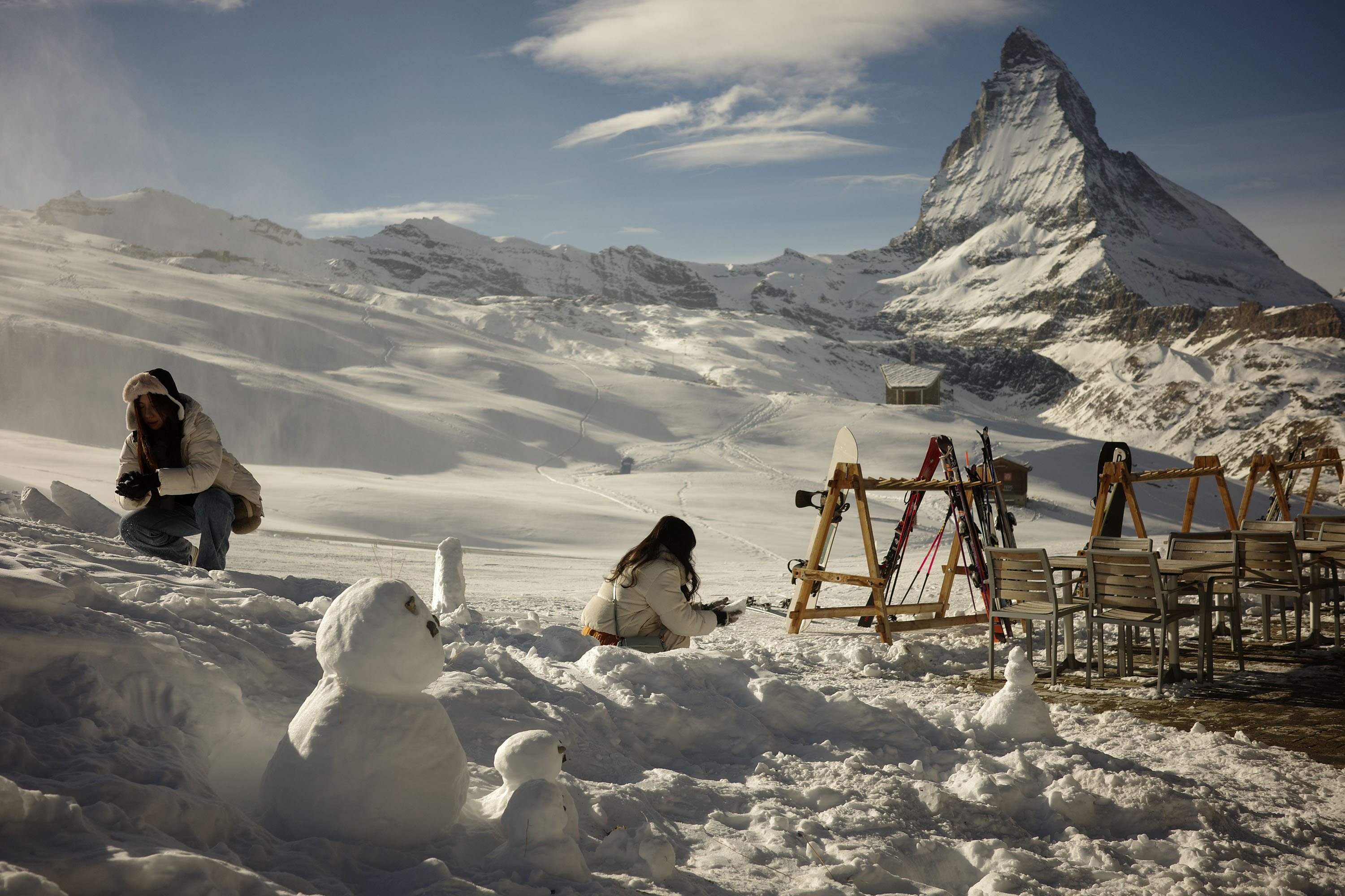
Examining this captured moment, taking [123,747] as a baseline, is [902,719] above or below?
below

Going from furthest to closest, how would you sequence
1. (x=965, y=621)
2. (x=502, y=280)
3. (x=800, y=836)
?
(x=502, y=280) → (x=965, y=621) → (x=800, y=836)

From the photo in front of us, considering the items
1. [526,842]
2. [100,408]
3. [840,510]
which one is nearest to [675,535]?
[526,842]

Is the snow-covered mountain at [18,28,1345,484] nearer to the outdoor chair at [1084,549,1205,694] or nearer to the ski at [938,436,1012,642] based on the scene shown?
the ski at [938,436,1012,642]

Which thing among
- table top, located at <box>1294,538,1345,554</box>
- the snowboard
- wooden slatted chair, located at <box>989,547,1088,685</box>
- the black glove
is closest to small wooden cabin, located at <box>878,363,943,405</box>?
the snowboard

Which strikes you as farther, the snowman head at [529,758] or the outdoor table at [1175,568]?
the outdoor table at [1175,568]

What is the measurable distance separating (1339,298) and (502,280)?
157m

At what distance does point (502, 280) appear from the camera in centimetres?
16962

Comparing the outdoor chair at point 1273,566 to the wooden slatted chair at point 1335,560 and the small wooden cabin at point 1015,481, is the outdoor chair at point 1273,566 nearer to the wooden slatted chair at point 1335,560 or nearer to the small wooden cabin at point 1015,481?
the wooden slatted chair at point 1335,560

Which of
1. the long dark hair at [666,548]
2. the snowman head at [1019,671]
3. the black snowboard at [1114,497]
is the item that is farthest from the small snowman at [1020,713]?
the black snowboard at [1114,497]

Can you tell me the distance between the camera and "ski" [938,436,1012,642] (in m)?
7.99

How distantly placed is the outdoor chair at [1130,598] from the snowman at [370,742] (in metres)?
5.00

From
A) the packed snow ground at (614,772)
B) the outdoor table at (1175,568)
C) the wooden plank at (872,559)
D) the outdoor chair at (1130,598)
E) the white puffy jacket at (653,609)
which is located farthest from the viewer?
the wooden plank at (872,559)

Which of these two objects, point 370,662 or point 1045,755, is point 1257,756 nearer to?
point 1045,755

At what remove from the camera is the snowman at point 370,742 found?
2.34 m
